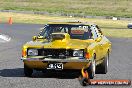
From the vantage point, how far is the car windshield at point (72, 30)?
1327cm

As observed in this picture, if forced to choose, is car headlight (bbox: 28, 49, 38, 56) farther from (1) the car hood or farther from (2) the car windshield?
(2) the car windshield

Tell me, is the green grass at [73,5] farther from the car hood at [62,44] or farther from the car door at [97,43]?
the car hood at [62,44]

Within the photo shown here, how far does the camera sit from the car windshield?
13273 millimetres

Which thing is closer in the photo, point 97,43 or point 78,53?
point 78,53

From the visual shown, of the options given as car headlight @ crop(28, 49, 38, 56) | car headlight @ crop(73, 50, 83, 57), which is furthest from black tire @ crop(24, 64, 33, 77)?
car headlight @ crop(73, 50, 83, 57)

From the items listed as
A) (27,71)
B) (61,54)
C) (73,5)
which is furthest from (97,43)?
(73,5)

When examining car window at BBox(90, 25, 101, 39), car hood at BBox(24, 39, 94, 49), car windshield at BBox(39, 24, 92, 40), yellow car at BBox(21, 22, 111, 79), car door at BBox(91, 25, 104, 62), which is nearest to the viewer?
yellow car at BBox(21, 22, 111, 79)

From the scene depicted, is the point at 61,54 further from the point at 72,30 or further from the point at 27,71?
the point at 72,30

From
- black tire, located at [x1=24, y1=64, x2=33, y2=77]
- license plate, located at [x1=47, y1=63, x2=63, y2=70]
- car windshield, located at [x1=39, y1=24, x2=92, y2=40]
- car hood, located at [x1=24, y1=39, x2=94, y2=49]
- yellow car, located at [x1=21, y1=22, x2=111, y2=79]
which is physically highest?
car windshield, located at [x1=39, y1=24, x2=92, y2=40]

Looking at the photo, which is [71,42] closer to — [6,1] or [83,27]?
[83,27]

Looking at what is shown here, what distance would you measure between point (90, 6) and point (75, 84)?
90.1 m

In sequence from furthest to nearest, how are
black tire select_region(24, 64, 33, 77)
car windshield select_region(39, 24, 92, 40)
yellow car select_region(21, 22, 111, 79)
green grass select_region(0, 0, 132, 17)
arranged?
1. green grass select_region(0, 0, 132, 17)
2. car windshield select_region(39, 24, 92, 40)
3. black tire select_region(24, 64, 33, 77)
4. yellow car select_region(21, 22, 111, 79)

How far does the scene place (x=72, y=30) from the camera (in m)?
13.4

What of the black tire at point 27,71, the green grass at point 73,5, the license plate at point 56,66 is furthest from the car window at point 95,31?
the green grass at point 73,5
